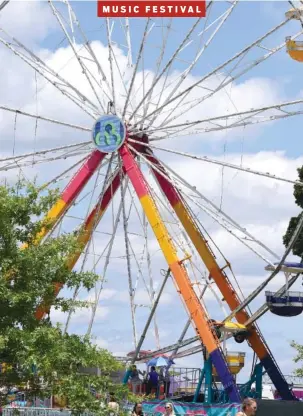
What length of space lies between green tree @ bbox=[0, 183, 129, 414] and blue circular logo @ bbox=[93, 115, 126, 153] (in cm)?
1293

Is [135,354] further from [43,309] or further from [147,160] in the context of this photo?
[43,309]

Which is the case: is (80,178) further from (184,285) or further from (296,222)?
(296,222)

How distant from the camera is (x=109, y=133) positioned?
42.5 metres

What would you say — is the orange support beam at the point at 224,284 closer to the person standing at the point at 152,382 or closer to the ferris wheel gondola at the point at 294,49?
the person standing at the point at 152,382

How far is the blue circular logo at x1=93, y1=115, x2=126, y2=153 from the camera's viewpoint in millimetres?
42312

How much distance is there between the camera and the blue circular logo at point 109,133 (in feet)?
139

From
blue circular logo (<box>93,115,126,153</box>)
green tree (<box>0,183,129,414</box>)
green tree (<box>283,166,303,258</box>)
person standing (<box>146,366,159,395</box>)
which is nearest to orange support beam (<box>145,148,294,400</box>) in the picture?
blue circular logo (<box>93,115,126,153</box>)

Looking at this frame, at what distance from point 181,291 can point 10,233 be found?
36.5 feet

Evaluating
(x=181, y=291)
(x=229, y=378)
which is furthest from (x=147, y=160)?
(x=229, y=378)

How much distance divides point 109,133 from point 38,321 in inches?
597

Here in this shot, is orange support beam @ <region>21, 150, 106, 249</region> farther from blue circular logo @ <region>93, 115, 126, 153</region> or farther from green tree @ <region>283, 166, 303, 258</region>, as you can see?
green tree @ <region>283, 166, 303, 258</region>

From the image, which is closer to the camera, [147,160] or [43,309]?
[43,309]

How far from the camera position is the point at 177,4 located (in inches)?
1522

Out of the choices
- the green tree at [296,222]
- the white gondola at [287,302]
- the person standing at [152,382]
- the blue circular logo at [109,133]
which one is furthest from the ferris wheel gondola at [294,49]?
the green tree at [296,222]
